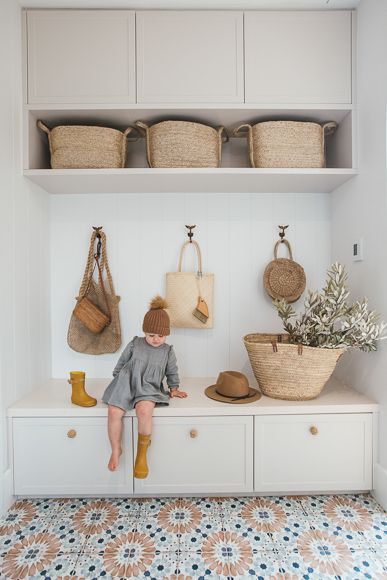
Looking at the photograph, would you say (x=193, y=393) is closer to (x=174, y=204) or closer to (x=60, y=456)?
(x=60, y=456)

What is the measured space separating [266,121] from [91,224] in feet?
3.86

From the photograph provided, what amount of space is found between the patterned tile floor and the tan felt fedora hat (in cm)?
47

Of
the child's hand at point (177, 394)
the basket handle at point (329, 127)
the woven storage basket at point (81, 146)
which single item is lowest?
the child's hand at point (177, 394)

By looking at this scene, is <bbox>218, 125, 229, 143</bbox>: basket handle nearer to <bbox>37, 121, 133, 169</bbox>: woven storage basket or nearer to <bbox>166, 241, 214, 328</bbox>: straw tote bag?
<bbox>37, 121, 133, 169</bbox>: woven storage basket

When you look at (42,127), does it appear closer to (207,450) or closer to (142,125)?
(142,125)

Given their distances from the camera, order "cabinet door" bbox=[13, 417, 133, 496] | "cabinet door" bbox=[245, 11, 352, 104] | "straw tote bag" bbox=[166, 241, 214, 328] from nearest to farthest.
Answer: "cabinet door" bbox=[13, 417, 133, 496]
"cabinet door" bbox=[245, 11, 352, 104]
"straw tote bag" bbox=[166, 241, 214, 328]

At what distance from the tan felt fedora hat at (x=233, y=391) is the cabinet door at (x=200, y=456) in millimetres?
99

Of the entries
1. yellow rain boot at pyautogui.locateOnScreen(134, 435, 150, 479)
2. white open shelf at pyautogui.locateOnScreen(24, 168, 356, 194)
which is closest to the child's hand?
yellow rain boot at pyautogui.locateOnScreen(134, 435, 150, 479)

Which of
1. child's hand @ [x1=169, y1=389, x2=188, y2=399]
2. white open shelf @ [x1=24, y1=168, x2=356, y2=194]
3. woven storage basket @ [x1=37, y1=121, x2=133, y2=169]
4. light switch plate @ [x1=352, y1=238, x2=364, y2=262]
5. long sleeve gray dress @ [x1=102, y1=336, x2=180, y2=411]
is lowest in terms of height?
child's hand @ [x1=169, y1=389, x2=188, y2=399]

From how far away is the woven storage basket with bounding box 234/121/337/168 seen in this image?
1771 millimetres

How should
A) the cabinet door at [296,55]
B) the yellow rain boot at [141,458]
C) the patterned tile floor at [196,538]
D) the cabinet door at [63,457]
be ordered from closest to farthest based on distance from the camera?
the patterned tile floor at [196,538] < the yellow rain boot at [141,458] < the cabinet door at [63,457] < the cabinet door at [296,55]

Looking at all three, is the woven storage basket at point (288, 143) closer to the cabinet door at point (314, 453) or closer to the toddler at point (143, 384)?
the toddler at point (143, 384)

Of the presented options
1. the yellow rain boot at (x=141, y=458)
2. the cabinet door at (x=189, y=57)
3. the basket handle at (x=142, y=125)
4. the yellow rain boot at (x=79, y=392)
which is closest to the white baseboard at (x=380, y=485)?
the yellow rain boot at (x=141, y=458)

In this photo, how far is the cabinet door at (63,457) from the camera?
1622 mm
